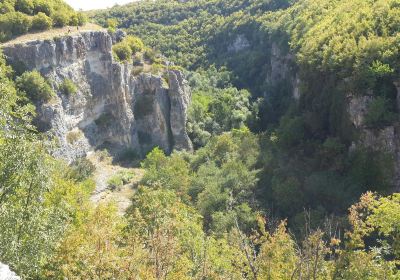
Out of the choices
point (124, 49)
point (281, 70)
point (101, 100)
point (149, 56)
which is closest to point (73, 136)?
point (101, 100)

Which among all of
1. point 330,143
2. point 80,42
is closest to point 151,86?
point 80,42

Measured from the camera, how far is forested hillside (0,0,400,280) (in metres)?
13.8

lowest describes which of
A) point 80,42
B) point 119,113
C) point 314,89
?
point 119,113

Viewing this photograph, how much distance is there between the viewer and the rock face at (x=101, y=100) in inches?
1688

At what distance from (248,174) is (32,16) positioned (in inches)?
1149

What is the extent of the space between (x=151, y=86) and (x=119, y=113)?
6146mm

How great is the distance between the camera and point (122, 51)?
54.2 metres

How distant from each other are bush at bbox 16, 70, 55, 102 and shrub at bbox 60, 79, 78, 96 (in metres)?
2.94

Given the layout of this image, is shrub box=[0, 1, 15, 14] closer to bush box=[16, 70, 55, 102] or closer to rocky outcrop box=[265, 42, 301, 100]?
bush box=[16, 70, 55, 102]

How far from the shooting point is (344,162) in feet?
127

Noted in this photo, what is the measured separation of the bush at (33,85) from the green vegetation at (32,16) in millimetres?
5511

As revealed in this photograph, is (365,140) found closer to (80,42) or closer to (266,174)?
(266,174)

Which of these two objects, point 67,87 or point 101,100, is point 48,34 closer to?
point 67,87

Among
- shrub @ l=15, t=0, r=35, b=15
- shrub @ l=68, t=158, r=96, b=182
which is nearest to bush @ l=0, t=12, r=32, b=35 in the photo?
shrub @ l=15, t=0, r=35, b=15
